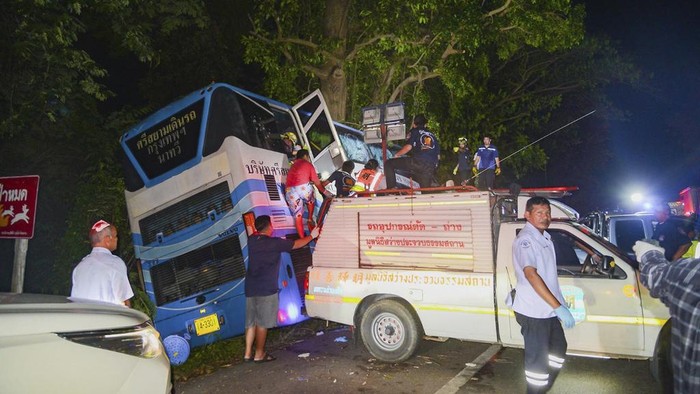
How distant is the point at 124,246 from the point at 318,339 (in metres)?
4.72

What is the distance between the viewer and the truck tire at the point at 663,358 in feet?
14.1

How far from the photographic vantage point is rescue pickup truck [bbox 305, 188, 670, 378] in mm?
4684

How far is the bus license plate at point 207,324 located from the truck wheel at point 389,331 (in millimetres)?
2322

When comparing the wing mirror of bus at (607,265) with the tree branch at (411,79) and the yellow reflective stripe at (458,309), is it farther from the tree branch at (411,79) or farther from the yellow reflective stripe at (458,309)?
the tree branch at (411,79)

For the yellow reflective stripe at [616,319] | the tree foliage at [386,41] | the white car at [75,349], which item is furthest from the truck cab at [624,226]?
the white car at [75,349]

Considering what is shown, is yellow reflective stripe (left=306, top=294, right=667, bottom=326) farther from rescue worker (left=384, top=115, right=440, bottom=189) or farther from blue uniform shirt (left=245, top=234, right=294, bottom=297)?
rescue worker (left=384, top=115, right=440, bottom=189)

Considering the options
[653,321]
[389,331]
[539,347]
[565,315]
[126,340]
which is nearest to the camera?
[126,340]

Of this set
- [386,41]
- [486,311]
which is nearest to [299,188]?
[486,311]

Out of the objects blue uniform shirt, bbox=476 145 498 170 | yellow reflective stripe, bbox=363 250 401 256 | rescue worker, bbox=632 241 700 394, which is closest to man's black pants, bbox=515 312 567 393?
rescue worker, bbox=632 241 700 394

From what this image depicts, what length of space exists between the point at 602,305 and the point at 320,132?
240 inches

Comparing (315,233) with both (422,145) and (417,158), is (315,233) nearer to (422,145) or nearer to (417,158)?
(417,158)

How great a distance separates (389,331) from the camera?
576 centimetres

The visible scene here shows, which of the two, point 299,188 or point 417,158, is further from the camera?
point 417,158

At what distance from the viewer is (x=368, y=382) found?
524 cm
